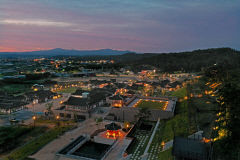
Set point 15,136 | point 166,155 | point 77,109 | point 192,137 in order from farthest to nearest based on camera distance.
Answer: point 77,109 < point 15,136 < point 192,137 < point 166,155

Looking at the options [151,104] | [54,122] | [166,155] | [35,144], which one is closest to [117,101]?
[151,104]

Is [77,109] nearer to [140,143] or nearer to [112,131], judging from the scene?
[112,131]

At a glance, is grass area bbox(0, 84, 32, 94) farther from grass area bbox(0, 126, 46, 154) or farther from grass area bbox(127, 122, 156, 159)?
grass area bbox(127, 122, 156, 159)

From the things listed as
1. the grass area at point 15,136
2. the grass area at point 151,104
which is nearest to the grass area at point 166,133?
the grass area at point 151,104

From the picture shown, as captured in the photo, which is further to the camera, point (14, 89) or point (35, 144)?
point (14, 89)

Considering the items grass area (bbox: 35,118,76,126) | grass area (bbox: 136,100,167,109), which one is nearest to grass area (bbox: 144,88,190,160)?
Answer: grass area (bbox: 136,100,167,109)

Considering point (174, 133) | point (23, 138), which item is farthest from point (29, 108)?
point (174, 133)

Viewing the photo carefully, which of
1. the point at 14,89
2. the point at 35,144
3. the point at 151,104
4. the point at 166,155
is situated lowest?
the point at 35,144

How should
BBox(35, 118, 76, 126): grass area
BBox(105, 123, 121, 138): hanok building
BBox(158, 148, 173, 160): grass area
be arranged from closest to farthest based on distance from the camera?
BBox(158, 148, 173, 160): grass area → BBox(105, 123, 121, 138): hanok building → BBox(35, 118, 76, 126): grass area
